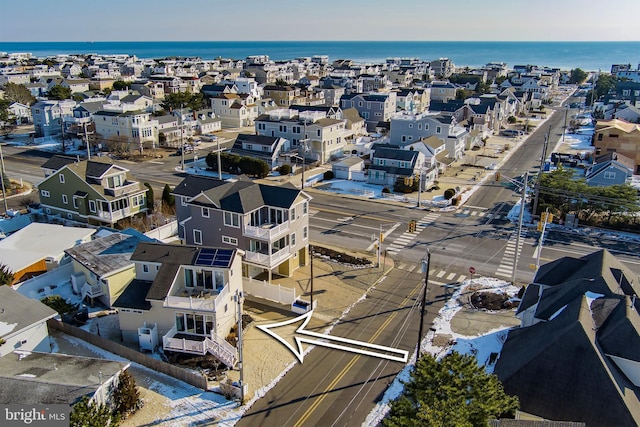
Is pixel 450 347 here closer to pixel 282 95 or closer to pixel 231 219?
pixel 231 219

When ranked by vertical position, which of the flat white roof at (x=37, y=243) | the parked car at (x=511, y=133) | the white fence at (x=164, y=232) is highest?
the parked car at (x=511, y=133)

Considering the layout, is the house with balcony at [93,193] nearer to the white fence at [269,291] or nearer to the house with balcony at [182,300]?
the white fence at [269,291]

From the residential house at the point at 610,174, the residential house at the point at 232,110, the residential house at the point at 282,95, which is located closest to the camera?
the residential house at the point at 610,174

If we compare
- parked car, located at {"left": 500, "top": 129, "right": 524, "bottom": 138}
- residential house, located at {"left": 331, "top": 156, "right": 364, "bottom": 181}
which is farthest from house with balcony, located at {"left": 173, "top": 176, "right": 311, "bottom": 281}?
parked car, located at {"left": 500, "top": 129, "right": 524, "bottom": 138}

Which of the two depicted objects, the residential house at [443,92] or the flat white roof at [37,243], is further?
the residential house at [443,92]

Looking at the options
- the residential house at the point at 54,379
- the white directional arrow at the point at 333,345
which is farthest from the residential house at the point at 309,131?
the residential house at the point at 54,379

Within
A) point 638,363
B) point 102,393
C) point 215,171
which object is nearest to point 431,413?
point 638,363
